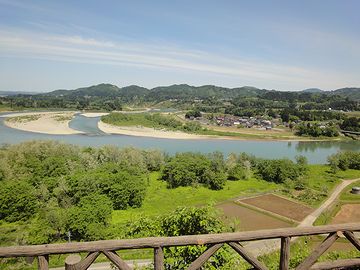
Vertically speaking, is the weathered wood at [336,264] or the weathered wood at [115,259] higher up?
the weathered wood at [115,259]

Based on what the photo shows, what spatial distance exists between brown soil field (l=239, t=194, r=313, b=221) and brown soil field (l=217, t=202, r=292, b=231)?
186 cm

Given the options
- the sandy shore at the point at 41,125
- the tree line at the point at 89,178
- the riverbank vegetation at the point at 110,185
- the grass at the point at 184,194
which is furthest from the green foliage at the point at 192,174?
the sandy shore at the point at 41,125

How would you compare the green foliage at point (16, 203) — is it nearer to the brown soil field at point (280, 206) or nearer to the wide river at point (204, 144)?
the brown soil field at point (280, 206)

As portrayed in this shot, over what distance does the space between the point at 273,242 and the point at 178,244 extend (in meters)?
19.8

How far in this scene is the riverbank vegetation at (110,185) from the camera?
Result: 80.4 feet

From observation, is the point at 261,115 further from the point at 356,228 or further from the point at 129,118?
the point at 356,228

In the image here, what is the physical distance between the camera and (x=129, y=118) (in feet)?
387

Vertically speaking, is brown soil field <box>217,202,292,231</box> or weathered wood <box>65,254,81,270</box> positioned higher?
weathered wood <box>65,254,81,270</box>

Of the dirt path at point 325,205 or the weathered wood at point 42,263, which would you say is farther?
the dirt path at point 325,205

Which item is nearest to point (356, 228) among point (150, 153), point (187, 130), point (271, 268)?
point (271, 268)

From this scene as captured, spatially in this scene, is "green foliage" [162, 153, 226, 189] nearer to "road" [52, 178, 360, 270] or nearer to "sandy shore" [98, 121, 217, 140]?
"road" [52, 178, 360, 270]

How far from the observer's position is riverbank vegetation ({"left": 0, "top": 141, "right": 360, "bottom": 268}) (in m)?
24.5

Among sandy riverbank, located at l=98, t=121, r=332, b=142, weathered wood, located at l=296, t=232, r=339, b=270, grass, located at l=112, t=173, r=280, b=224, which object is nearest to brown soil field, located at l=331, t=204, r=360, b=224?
grass, located at l=112, t=173, r=280, b=224

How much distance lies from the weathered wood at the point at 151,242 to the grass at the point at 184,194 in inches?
1120
